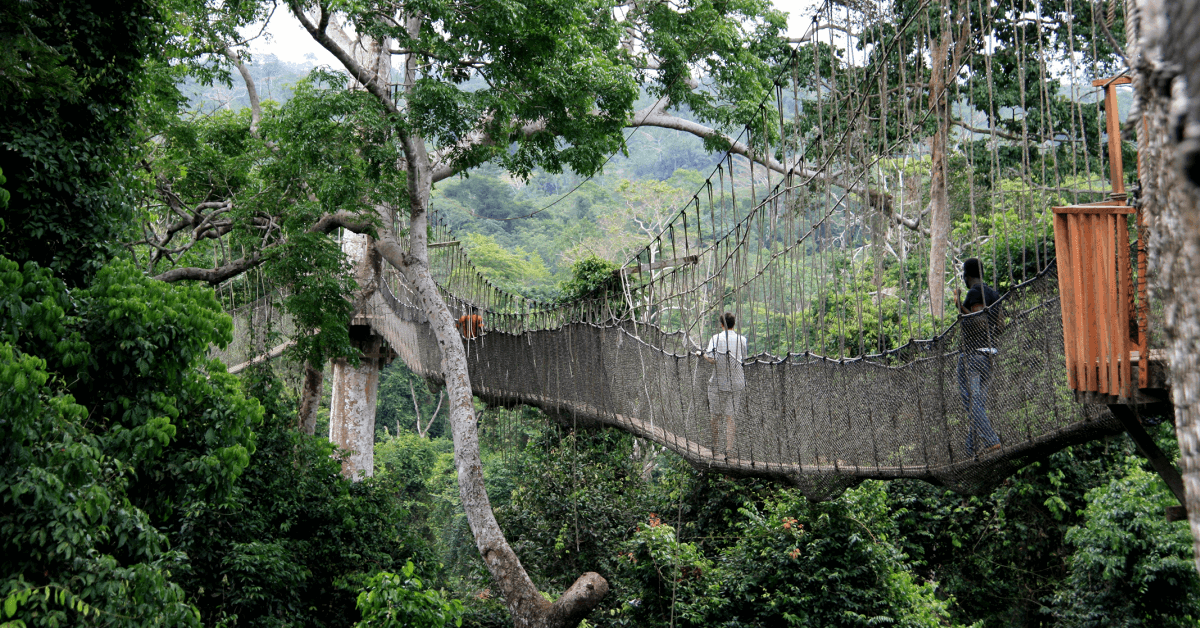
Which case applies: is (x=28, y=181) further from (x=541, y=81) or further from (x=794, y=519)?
(x=794, y=519)

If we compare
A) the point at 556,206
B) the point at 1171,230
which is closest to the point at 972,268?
the point at 1171,230

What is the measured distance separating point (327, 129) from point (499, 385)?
98.6 inches

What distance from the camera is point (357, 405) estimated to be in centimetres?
994

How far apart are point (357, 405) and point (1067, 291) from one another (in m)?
8.79

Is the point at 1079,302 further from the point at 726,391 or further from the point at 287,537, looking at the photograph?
the point at 287,537

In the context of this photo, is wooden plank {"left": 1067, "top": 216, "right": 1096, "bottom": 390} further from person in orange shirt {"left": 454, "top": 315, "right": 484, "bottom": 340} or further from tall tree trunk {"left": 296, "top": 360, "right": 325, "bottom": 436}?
tall tree trunk {"left": 296, "top": 360, "right": 325, "bottom": 436}

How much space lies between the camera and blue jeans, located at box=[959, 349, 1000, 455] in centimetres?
292

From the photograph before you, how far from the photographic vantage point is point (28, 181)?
3244mm

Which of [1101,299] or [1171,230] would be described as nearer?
[1171,230]

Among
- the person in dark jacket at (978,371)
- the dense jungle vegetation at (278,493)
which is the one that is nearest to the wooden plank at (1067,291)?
the person in dark jacket at (978,371)

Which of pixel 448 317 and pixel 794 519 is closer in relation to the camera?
pixel 448 317

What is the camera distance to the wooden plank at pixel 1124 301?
208 cm

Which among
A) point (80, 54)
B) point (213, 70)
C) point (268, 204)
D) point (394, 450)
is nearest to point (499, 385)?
point (268, 204)

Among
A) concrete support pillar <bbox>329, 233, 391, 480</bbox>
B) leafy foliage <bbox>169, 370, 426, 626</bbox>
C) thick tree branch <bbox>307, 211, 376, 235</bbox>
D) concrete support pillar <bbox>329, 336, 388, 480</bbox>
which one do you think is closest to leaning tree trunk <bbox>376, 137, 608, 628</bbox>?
thick tree branch <bbox>307, 211, 376, 235</bbox>
